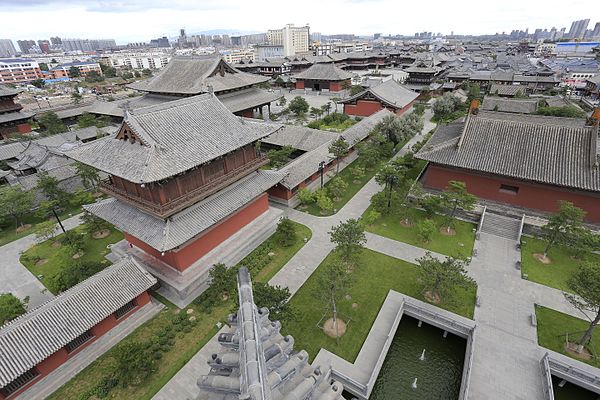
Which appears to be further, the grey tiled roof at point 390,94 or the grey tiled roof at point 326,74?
the grey tiled roof at point 326,74

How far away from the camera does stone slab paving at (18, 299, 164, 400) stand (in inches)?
601

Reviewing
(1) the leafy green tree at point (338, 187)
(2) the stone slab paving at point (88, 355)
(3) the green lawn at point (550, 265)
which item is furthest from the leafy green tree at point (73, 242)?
(3) the green lawn at point (550, 265)

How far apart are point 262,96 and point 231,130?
3149 cm

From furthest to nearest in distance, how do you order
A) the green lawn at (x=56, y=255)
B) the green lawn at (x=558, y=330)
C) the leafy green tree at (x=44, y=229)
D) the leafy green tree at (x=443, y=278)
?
the leafy green tree at (x=44, y=229) < the green lawn at (x=56, y=255) < the leafy green tree at (x=443, y=278) < the green lawn at (x=558, y=330)

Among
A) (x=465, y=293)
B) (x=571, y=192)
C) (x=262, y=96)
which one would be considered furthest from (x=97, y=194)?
(x=571, y=192)

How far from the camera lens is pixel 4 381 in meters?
13.8

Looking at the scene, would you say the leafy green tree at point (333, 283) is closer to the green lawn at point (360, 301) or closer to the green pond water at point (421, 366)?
the green lawn at point (360, 301)

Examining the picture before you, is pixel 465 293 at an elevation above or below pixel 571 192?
below

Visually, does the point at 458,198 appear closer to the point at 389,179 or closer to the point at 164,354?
the point at 389,179

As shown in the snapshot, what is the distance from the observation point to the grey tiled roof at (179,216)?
61.1ft

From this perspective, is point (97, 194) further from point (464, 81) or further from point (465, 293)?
point (464, 81)

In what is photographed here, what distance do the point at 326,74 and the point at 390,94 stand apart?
24.5m

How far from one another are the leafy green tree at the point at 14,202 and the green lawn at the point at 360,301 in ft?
90.1

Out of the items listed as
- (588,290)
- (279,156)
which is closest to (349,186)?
(279,156)
